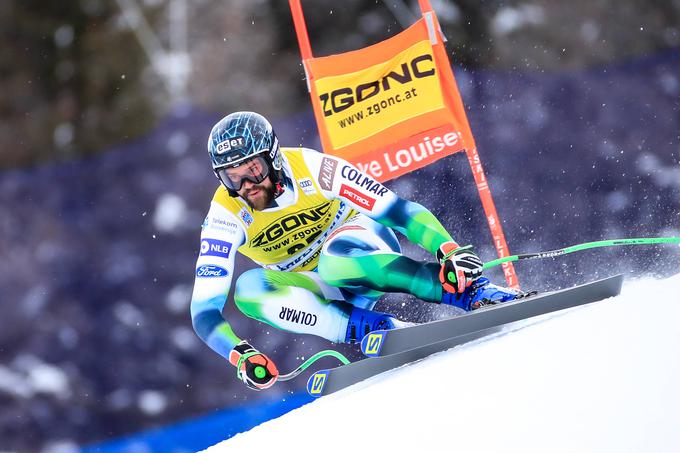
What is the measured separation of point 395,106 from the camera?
16.1ft

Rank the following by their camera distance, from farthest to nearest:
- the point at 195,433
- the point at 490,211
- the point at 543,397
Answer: the point at 195,433 → the point at 490,211 → the point at 543,397

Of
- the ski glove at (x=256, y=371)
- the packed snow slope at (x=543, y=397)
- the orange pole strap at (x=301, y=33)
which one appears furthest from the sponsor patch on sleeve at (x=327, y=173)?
the orange pole strap at (x=301, y=33)

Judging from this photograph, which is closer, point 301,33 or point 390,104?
point 390,104

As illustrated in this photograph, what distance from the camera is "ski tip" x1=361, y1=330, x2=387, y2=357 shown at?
3.47 m

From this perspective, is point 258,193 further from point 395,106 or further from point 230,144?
point 395,106

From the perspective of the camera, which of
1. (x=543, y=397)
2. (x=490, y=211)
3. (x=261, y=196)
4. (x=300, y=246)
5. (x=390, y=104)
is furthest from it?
(x=390, y=104)

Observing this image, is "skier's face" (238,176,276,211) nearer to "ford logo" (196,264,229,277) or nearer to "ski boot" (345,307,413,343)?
"ford logo" (196,264,229,277)

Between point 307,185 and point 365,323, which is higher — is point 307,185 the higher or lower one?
the higher one

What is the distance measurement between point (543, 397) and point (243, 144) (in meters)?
1.89

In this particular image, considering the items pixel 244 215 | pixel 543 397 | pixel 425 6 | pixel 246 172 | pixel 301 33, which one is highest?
pixel 301 33

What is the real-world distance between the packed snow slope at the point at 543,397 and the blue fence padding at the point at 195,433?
4.74 m

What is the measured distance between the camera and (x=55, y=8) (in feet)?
32.5

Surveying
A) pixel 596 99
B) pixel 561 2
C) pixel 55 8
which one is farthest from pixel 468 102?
pixel 55 8

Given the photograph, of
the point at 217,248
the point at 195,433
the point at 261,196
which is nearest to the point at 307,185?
the point at 261,196
